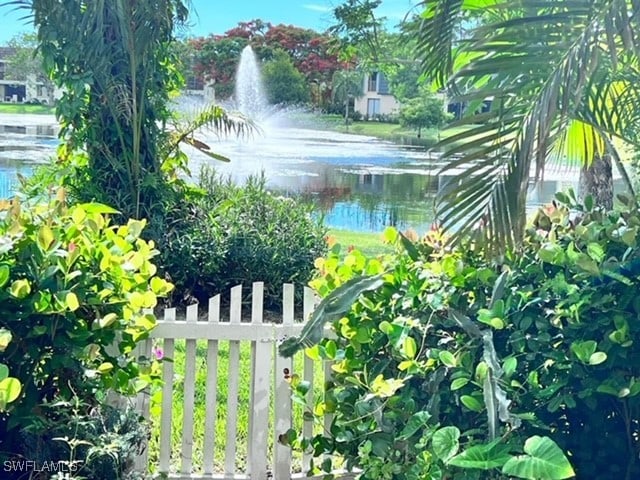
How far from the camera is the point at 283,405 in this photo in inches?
83.8

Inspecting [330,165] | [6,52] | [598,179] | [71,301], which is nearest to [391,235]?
[71,301]

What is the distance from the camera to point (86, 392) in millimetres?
1575

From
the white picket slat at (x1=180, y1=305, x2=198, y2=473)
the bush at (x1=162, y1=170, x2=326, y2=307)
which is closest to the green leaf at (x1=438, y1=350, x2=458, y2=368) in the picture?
the white picket slat at (x1=180, y1=305, x2=198, y2=473)

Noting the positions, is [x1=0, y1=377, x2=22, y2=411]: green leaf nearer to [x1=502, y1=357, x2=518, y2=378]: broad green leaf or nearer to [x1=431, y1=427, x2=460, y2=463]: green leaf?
[x1=431, y1=427, x2=460, y2=463]: green leaf

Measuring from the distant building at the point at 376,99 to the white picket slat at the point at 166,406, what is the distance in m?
4.65

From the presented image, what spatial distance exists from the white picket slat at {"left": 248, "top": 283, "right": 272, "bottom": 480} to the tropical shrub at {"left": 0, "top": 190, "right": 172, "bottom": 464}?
500 millimetres

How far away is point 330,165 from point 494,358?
18.8 feet

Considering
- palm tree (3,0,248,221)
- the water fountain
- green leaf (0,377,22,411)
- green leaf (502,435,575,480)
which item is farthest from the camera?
the water fountain

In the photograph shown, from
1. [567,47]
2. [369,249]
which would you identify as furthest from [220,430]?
[369,249]

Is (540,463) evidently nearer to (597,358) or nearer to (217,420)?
(597,358)

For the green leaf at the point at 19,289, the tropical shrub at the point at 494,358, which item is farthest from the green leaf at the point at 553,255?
the green leaf at the point at 19,289

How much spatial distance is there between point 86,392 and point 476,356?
0.95 meters

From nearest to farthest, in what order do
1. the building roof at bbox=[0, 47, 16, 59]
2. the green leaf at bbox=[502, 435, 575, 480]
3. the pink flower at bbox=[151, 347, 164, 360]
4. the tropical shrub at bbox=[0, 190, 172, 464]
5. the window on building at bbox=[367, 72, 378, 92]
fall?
the green leaf at bbox=[502, 435, 575, 480] → the tropical shrub at bbox=[0, 190, 172, 464] → the pink flower at bbox=[151, 347, 164, 360] → the building roof at bbox=[0, 47, 16, 59] → the window on building at bbox=[367, 72, 378, 92]

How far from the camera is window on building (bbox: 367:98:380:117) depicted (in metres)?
6.50
